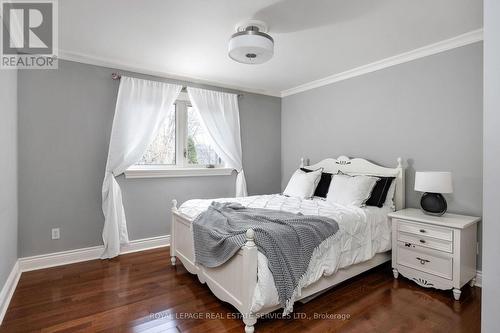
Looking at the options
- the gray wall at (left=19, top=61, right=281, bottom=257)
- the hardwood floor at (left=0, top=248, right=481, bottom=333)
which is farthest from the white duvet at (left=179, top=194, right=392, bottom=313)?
the gray wall at (left=19, top=61, right=281, bottom=257)

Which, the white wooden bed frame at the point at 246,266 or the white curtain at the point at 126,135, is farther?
the white curtain at the point at 126,135

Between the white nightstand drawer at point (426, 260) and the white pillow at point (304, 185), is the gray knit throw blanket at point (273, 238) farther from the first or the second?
the white pillow at point (304, 185)

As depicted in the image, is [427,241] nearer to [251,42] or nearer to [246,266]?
[246,266]

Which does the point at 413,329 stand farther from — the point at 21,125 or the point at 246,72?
the point at 21,125

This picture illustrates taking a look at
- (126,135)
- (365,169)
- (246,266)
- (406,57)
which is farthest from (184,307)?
(406,57)

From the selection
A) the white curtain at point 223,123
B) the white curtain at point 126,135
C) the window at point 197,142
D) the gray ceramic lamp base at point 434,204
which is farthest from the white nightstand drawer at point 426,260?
the white curtain at point 126,135

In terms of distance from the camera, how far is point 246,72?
377cm

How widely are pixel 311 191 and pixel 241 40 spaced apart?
212cm

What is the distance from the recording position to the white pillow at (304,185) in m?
3.62

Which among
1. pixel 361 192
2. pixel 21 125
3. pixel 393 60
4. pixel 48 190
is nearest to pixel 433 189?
pixel 361 192

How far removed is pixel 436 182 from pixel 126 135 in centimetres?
349

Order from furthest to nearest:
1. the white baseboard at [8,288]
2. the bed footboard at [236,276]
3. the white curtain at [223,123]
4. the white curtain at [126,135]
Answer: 1. the white curtain at [223,123]
2. the white curtain at [126,135]
3. the white baseboard at [8,288]
4. the bed footboard at [236,276]

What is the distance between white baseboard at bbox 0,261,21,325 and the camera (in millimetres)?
2088

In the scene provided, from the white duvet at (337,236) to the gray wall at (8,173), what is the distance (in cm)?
150
